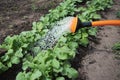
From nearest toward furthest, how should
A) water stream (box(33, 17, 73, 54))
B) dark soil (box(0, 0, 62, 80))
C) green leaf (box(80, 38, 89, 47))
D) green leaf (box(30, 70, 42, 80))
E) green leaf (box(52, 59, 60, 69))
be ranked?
green leaf (box(30, 70, 42, 80)) < green leaf (box(52, 59, 60, 69)) < water stream (box(33, 17, 73, 54)) < green leaf (box(80, 38, 89, 47)) < dark soil (box(0, 0, 62, 80))

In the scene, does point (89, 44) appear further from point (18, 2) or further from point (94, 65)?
point (18, 2)

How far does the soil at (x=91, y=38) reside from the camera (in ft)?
11.2

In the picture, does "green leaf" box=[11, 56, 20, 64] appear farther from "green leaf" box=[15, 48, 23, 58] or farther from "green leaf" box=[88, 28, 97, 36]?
"green leaf" box=[88, 28, 97, 36]

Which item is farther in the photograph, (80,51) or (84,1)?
(84,1)

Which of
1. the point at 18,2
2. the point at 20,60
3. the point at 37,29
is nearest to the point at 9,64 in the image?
the point at 20,60

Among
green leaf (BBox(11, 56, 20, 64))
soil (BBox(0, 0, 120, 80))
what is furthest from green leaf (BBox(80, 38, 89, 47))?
green leaf (BBox(11, 56, 20, 64))

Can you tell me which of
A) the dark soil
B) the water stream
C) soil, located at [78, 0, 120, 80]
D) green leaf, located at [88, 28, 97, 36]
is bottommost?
soil, located at [78, 0, 120, 80]

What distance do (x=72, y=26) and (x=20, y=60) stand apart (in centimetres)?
92

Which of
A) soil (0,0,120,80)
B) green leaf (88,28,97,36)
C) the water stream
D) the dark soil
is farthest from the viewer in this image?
the dark soil

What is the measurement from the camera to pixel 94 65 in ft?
11.7

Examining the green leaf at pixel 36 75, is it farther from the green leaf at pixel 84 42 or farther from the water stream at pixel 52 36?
the green leaf at pixel 84 42

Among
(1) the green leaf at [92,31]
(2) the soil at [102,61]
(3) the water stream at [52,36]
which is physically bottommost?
(2) the soil at [102,61]

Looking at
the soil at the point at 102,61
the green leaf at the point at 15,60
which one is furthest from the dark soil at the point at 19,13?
the soil at the point at 102,61

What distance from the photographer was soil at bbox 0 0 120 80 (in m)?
3.41
